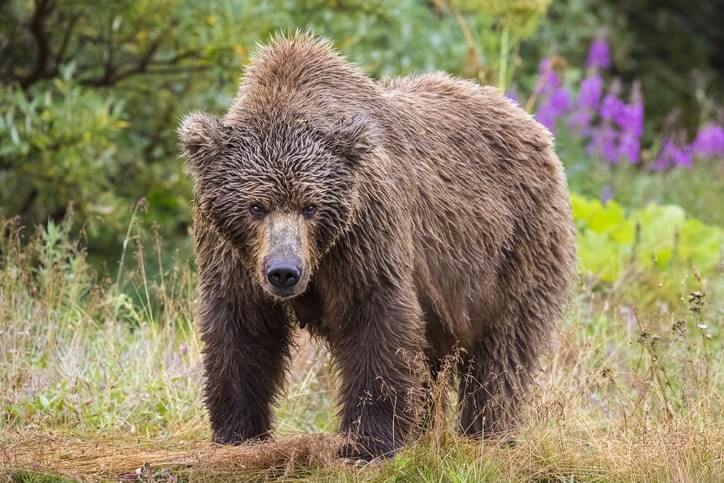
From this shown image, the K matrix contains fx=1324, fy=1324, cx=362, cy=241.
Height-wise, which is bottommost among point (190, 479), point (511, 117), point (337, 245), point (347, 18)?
point (190, 479)

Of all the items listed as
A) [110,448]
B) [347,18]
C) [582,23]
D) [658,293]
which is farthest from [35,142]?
[582,23]

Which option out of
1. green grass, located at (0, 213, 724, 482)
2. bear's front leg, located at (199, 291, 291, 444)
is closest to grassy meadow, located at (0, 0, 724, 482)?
green grass, located at (0, 213, 724, 482)

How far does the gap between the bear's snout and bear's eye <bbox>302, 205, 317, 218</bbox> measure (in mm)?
219

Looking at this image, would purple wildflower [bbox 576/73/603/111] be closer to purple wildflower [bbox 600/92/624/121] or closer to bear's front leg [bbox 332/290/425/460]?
purple wildflower [bbox 600/92/624/121]

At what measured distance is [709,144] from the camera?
476 inches

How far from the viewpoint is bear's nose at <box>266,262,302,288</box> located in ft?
15.3

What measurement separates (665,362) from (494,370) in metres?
1.10

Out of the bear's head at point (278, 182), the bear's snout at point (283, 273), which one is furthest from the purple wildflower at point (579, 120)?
the bear's snout at point (283, 273)

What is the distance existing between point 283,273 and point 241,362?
0.68 meters

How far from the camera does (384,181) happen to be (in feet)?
16.7

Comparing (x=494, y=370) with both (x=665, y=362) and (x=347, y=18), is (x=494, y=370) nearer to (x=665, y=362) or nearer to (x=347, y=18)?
(x=665, y=362)

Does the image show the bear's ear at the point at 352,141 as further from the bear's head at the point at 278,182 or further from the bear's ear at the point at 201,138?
the bear's ear at the point at 201,138

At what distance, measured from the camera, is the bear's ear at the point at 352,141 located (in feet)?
16.0

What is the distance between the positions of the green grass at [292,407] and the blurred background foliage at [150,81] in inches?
A: 49.8
